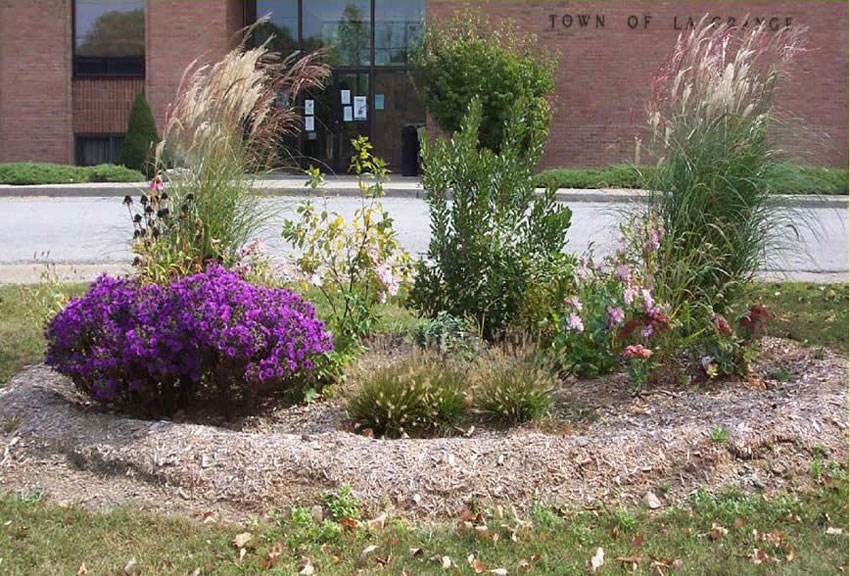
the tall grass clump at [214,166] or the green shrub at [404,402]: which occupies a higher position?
the tall grass clump at [214,166]

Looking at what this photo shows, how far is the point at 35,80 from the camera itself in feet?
85.8

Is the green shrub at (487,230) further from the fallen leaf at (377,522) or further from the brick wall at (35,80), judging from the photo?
the brick wall at (35,80)

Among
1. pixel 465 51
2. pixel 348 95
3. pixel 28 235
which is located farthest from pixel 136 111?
pixel 28 235

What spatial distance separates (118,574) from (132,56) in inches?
956

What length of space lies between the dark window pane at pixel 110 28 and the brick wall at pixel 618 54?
7.25 metres

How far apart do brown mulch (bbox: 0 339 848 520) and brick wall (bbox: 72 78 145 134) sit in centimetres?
2245

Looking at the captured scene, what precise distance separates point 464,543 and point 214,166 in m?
3.60

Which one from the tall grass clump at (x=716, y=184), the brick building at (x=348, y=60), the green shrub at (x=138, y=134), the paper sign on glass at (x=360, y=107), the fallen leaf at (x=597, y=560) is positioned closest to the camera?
the fallen leaf at (x=597, y=560)

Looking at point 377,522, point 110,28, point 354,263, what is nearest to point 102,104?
point 110,28

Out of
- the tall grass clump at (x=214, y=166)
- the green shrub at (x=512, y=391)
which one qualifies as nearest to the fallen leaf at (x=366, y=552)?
the green shrub at (x=512, y=391)

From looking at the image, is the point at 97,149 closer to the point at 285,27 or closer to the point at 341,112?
the point at 285,27

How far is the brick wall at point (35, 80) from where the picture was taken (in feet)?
85.4

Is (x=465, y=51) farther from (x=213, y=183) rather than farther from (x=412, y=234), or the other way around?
(x=213, y=183)

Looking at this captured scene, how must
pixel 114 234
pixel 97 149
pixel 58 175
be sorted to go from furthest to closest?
pixel 97 149 < pixel 58 175 < pixel 114 234
